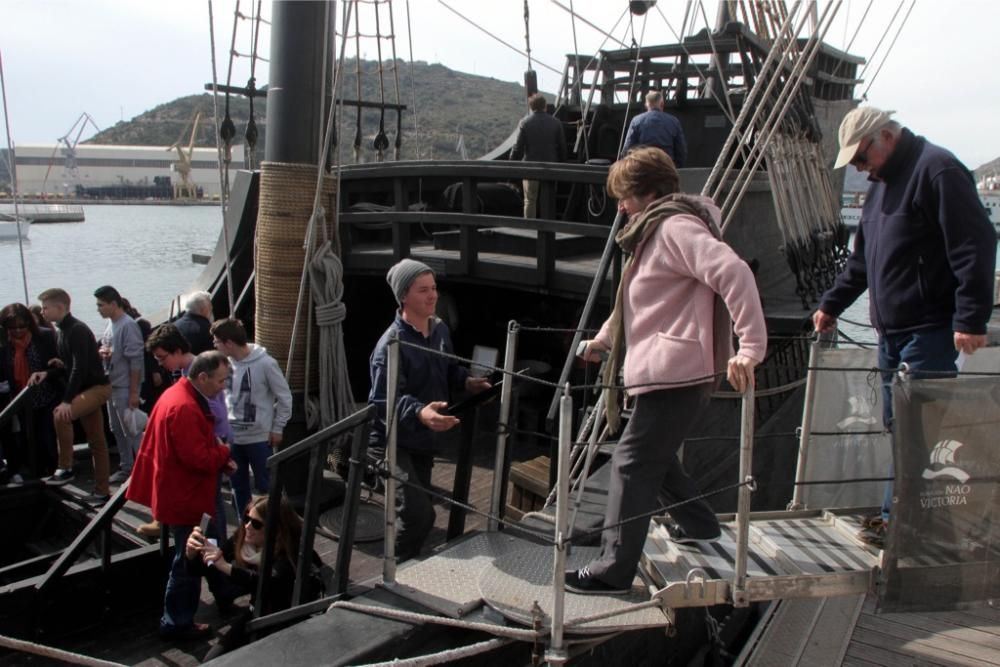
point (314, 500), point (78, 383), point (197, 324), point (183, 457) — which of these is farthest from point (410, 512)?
point (78, 383)

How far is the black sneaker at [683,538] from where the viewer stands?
10.4 ft

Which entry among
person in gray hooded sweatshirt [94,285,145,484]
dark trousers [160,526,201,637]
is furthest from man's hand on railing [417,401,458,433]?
person in gray hooded sweatshirt [94,285,145,484]

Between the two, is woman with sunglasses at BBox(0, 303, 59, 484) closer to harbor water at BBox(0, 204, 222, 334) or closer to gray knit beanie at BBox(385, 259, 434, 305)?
gray knit beanie at BBox(385, 259, 434, 305)

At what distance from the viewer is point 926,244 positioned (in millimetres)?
3010

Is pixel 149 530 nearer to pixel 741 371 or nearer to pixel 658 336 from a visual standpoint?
pixel 658 336

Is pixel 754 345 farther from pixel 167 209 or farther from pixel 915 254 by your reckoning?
pixel 167 209

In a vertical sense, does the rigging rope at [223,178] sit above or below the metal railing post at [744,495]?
above

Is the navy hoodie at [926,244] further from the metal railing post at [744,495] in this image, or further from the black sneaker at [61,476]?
the black sneaker at [61,476]

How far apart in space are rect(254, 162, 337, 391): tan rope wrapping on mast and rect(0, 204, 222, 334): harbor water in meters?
8.00

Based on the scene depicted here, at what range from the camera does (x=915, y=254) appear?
304 centimetres

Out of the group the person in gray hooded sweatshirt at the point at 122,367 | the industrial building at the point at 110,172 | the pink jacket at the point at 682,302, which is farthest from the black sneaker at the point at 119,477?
the industrial building at the point at 110,172

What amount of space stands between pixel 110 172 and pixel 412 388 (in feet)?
280

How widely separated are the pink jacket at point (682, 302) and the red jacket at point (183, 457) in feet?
7.02

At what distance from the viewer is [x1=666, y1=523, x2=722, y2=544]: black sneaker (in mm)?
3159
